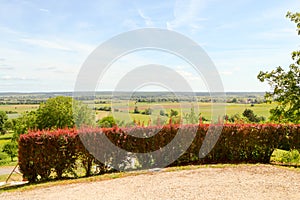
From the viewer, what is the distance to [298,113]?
14.1 metres

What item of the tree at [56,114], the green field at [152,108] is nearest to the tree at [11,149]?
the tree at [56,114]

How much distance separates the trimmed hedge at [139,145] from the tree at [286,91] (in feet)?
15.8

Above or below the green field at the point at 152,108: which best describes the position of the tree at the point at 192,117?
below

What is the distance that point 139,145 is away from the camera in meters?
9.01

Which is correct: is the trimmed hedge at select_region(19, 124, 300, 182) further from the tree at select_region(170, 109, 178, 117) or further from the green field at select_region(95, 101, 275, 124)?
the tree at select_region(170, 109, 178, 117)

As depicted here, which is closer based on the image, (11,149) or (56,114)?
(56,114)

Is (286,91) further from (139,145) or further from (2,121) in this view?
(2,121)

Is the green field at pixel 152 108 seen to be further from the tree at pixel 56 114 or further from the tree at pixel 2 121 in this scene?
the tree at pixel 2 121

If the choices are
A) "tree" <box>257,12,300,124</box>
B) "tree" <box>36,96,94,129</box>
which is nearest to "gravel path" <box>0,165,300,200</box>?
"tree" <box>257,12,300,124</box>

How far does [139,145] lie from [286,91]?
9924 mm

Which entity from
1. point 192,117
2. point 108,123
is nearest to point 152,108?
point 192,117

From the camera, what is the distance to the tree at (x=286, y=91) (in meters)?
14.2

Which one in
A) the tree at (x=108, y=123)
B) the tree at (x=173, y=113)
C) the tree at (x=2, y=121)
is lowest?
the tree at (x=2, y=121)

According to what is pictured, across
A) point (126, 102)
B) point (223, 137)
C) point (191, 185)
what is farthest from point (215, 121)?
point (191, 185)
